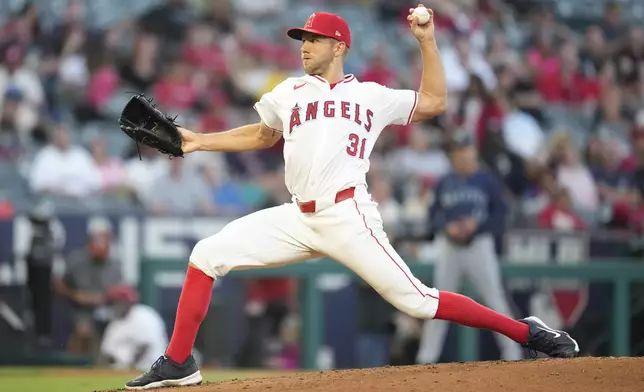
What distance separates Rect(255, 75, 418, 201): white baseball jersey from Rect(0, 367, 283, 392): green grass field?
9.24 feet

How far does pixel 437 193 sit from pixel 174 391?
5.08 meters

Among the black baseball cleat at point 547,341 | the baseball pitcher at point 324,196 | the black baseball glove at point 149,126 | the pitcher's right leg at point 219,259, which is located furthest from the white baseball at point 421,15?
the black baseball cleat at point 547,341

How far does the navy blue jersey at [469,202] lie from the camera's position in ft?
31.9

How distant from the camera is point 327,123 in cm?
509

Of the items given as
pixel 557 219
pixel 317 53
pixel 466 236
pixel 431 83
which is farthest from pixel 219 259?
pixel 557 219

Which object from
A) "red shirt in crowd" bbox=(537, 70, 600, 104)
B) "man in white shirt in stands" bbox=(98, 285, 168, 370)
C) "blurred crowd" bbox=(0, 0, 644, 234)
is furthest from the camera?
"red shirt in crowd" bbox=(537, 70, 600, 104)

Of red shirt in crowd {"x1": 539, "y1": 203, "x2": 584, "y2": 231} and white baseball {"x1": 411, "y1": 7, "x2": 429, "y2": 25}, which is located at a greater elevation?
white baseball {"x1": 411, "y1": 7, "x2": 429, "y2": 25}

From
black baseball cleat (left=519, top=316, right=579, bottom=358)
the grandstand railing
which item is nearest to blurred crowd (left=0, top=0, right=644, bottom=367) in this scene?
the grandstand railing

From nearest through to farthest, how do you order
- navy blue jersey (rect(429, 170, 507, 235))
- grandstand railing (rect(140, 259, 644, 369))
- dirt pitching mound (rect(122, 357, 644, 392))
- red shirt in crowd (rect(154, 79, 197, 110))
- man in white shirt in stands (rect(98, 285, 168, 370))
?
dirt pitching mound (rect(122, 357, 644, 392))
man in white shirt in stands (rect(98, 285, 168, 370))
grandstand railing (rect(140, 259, 644, 369))
navy blue jersey (rect(429, 170, 507, 235))
red shirt in crowd (rect(154, 79, 197, 110))

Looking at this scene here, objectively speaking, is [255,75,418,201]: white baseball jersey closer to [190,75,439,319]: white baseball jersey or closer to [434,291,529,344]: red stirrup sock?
[190,75,439,319]: white baseball jersey

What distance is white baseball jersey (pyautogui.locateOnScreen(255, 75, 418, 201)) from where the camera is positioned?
5.09 meters

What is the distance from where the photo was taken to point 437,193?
9.82 metres

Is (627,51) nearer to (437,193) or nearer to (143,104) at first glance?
(437,193)

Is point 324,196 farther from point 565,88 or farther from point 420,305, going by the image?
point 565,88
